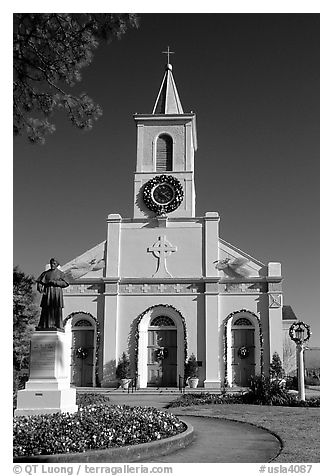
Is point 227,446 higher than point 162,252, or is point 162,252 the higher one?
point 162,252

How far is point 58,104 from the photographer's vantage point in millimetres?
10234

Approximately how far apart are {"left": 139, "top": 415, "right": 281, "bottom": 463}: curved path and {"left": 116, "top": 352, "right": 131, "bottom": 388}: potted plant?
1298 cm

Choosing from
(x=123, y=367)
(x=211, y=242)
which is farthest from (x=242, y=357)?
(x=211, y=242)

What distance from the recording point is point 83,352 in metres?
25.9

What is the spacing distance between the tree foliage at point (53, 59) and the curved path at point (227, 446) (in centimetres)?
611

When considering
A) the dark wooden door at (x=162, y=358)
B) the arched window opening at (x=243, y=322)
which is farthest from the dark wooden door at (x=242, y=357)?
the dark wooden door at (x=162, y=358)

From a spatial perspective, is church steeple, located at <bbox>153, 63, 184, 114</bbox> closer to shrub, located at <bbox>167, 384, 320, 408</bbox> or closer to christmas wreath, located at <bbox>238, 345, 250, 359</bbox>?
christmas wreath, located at <bbox>238, 345, 250, 359</bbox>

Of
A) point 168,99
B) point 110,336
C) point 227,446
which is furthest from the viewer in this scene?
point 168,99

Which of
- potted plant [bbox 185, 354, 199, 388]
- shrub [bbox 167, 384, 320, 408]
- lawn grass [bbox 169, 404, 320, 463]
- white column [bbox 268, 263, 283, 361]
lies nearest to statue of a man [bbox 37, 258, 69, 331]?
lawn grass [bbox 169, 404, 320, 463]

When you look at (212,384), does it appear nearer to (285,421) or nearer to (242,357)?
(242,357)

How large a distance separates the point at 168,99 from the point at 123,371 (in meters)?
15.0

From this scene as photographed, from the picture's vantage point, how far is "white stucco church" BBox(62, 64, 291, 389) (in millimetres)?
25359

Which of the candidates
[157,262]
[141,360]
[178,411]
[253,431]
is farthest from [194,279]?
[253,431]

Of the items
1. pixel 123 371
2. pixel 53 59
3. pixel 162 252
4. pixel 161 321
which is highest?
pixel 53 59
